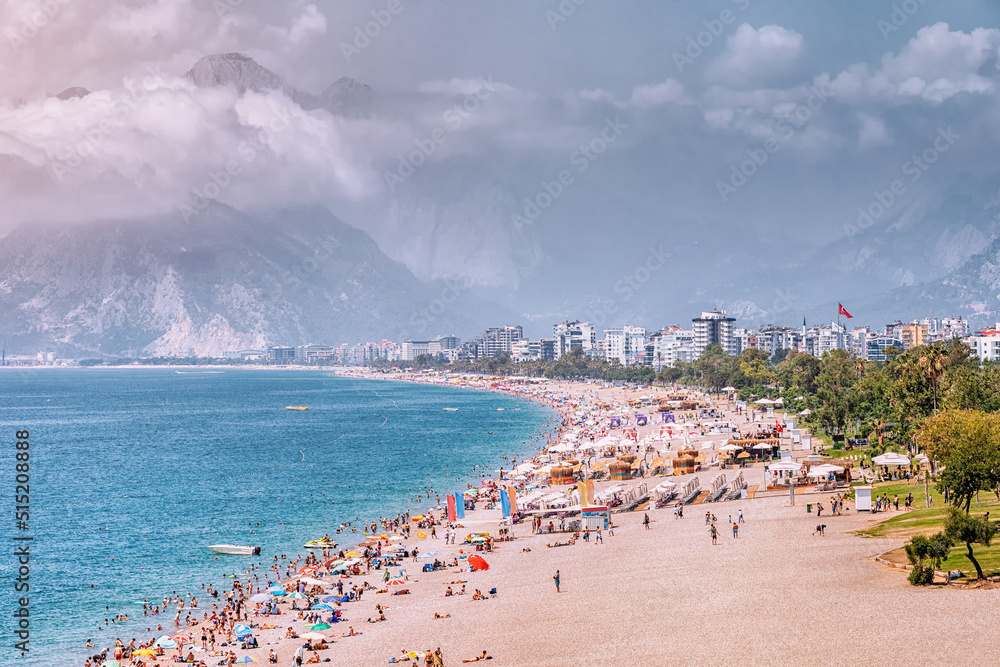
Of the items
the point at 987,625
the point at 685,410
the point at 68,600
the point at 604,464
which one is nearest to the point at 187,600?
the point at 68,600

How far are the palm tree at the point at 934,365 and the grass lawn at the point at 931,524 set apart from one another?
24.8 feet

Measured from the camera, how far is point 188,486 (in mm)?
66250

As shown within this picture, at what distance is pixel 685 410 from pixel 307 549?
252ft

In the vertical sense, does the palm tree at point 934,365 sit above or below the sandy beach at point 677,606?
above

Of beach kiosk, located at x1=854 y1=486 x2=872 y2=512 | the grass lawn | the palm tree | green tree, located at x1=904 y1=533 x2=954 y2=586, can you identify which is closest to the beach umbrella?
the grass lawn

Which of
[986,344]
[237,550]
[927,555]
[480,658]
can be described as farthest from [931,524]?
[986,344]

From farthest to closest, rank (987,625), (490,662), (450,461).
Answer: (450,461), (490,662), (987,625)

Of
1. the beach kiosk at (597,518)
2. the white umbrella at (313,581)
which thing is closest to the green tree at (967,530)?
the beach kiosk at (597,518)

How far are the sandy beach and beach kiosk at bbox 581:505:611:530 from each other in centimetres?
92

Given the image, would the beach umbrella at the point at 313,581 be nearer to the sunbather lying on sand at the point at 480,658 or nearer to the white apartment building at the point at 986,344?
the sunbather lying on sand at the point at 480,658

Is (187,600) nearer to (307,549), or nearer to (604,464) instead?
(307,549)

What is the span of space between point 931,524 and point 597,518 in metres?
15.7

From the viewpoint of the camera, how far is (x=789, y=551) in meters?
33.0

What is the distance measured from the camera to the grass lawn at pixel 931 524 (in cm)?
2625
